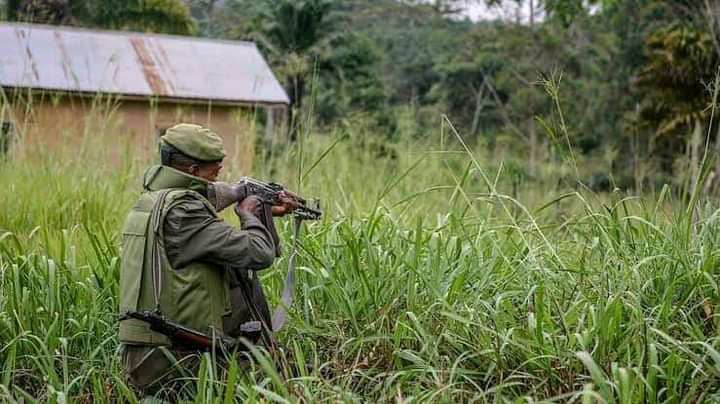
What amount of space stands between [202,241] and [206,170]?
1.15 ft

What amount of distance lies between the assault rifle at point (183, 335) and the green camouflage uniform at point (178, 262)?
0.10 ft

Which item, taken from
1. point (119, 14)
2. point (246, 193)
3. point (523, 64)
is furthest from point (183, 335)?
point (523, 64)

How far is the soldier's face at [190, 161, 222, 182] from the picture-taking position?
3.73m

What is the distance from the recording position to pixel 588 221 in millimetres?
4336

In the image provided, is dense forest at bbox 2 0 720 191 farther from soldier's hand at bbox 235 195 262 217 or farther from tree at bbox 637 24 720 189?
soldier's hand at bbox 235 195 262 217

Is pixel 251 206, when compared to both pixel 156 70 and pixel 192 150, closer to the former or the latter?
pixel 192 150

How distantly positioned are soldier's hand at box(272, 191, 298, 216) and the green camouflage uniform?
163mm

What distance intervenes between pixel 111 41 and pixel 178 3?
7559 millimetres

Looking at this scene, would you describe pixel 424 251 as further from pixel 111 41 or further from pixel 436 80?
pixel 436 80

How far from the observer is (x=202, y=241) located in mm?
3529

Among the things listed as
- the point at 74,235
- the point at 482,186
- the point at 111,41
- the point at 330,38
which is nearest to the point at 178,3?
the point at 330,38

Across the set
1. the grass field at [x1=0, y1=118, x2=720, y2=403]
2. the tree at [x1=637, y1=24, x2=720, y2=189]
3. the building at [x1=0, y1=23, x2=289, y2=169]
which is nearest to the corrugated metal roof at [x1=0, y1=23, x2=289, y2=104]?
the building at [x1=0, y1=23, x2=289, y2=169]

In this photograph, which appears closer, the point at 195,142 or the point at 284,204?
the point at 195,142

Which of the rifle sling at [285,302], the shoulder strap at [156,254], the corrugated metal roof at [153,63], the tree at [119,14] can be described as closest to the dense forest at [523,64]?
the tree at [119,14]
